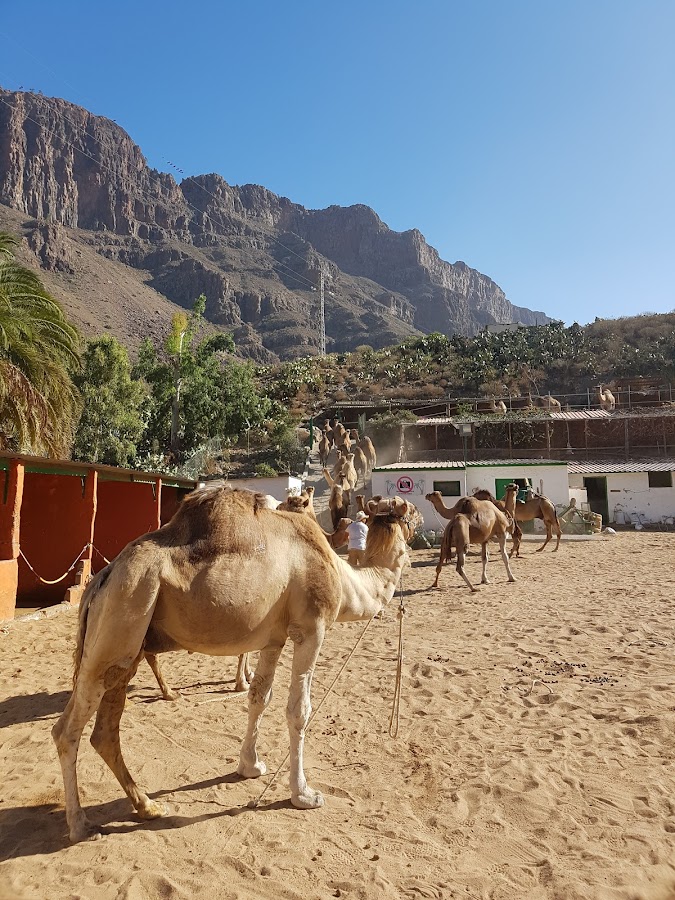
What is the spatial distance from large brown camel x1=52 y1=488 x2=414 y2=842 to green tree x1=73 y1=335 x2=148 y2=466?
81.9 feet

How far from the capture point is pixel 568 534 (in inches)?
917

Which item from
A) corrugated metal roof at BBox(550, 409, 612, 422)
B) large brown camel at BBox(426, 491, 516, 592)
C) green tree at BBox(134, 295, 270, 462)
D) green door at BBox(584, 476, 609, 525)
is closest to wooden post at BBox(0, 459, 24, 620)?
large brown camel at BBox(426, 491, 516, 592)

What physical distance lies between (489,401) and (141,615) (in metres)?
42.2

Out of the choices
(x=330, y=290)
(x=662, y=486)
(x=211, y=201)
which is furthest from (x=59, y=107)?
(x=662, y=486)

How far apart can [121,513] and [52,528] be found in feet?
8.18

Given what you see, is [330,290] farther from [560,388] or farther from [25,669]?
[25,669]

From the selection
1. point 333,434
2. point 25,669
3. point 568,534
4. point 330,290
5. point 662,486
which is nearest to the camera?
point 25,669

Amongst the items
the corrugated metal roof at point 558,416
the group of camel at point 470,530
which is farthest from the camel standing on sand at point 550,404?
the group of camel at point 470,530

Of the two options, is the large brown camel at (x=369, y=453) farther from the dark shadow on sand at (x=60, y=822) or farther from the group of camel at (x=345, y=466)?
the dark shadow on sand at (x=60, y=822)

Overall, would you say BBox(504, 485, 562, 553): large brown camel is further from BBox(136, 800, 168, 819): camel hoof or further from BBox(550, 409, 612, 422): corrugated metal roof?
BBox(550, 409, 612, 422): corrugated metal roof

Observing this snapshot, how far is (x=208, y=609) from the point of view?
364cm

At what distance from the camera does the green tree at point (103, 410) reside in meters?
27.2

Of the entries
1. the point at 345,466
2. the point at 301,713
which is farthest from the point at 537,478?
the point at 301,713

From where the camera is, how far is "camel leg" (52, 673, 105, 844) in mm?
3596
